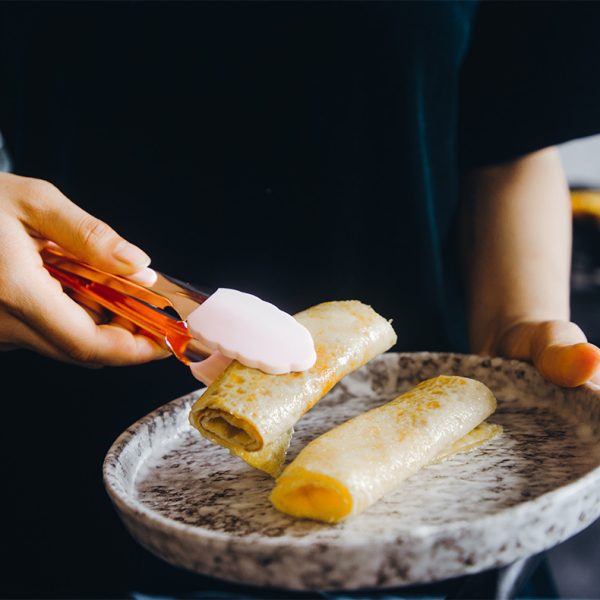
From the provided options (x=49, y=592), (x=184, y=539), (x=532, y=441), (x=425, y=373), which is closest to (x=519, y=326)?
(x=425, y=373)

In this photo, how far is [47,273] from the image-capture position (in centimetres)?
92

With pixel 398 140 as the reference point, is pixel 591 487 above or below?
below

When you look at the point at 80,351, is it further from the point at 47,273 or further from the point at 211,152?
the point at 211,152

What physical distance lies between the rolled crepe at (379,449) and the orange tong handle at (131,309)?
0.79 ft

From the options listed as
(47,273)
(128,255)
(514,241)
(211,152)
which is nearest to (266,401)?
(128,255)

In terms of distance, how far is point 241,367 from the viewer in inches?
33.2

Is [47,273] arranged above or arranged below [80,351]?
above

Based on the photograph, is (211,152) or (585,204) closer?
(211,152)

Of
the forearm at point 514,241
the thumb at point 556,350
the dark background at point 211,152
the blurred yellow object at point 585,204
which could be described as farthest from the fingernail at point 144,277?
the blurred yellow object at point 585,204

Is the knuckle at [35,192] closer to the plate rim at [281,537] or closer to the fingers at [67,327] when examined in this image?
the fingers at [67,327]

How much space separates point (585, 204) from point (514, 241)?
5.04ft

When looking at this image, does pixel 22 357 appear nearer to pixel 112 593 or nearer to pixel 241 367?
pixel 112 593

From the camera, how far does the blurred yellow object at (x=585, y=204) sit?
2.71 metres

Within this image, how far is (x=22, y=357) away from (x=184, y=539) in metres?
0.88
